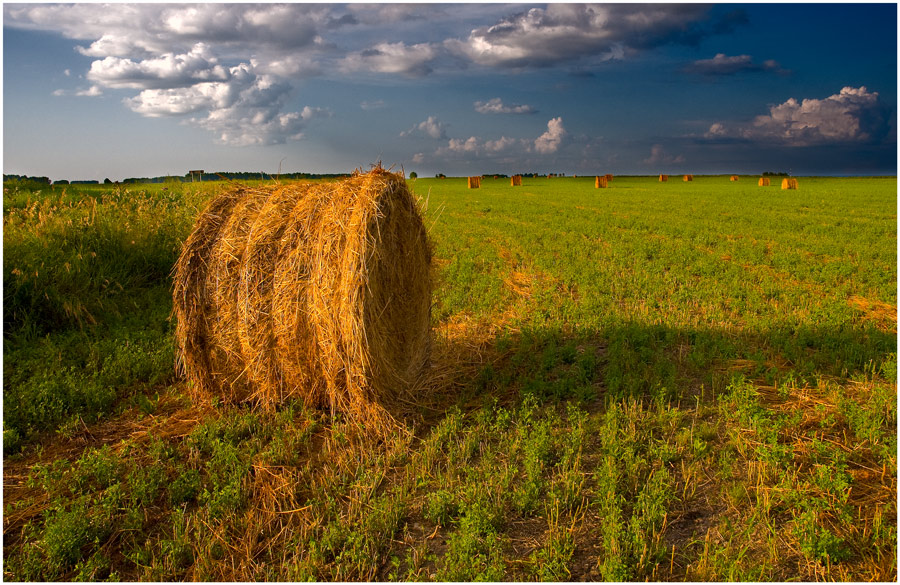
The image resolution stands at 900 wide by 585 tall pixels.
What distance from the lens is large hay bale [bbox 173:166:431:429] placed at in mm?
5438

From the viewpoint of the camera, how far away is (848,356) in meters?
7.05

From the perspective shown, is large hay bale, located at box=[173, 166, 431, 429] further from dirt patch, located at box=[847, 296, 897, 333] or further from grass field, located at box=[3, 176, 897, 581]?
dirt patch, located at box=[847, 296, 897, 333]

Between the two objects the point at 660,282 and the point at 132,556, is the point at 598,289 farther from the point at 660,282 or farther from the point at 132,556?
the point at 132,556

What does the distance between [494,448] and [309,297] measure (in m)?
2.27

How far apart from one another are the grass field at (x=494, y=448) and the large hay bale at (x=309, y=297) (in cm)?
35

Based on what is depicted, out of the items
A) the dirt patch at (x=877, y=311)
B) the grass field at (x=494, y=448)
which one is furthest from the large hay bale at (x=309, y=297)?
the dirt patch at (x=877, y=311)

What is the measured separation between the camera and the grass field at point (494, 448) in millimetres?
3893

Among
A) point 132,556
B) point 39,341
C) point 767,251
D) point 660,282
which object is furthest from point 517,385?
point 767,251

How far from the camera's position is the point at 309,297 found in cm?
555

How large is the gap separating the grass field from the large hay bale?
1.14ft

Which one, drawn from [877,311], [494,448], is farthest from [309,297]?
[877,311]

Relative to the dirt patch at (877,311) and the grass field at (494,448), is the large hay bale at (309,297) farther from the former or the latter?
the dirt patch at (877,311)

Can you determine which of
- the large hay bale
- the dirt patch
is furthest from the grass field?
the large hay bale

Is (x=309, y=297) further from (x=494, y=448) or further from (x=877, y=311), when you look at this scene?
(x=877, y=311)
